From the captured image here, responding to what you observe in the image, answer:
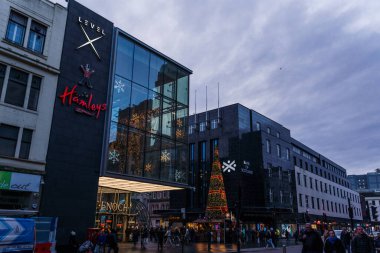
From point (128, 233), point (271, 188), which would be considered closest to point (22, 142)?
point (128, 233)

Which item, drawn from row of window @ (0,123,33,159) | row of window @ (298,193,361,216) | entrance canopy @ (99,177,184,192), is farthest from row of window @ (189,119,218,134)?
row of window @ (0,123,33,159)

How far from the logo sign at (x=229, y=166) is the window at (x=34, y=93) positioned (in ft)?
114

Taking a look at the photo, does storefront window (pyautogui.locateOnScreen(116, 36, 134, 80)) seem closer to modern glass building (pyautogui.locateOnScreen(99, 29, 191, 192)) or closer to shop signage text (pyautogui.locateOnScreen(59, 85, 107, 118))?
modern glass building (pyautogui.locateOnScreen(99, 29, 191, 192))

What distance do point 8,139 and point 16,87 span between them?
A: 10.5ft

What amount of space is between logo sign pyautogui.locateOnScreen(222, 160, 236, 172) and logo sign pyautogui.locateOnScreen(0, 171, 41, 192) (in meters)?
34.9

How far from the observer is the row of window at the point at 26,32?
1981 centimetres

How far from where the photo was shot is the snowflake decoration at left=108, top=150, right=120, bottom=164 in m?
23.7

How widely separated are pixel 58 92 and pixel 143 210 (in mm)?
17667

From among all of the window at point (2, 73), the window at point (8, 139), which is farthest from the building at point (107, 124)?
the window at point (2, 73)

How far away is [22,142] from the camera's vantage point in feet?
63.1

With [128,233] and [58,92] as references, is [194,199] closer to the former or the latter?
[128,233]

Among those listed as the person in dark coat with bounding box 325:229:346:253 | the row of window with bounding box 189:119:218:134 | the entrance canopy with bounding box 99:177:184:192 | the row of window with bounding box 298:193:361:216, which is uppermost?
the row of window with bounding box 189:119:218:134

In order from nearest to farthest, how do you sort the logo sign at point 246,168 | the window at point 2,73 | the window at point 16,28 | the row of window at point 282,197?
the window at point 2,73 → the window at point 16,28 → the logo sign at point 246,168 → the row of window at point 282,197

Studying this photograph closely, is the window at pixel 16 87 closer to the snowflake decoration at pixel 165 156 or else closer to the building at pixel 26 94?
the building at pixel 26 94
